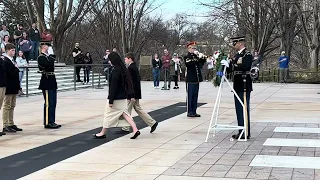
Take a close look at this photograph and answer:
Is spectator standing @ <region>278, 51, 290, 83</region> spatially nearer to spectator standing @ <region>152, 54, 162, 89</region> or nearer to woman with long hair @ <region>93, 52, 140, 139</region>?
spectator standing @ <region>152, 54, 162, 89</region>

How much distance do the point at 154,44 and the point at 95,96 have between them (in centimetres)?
3869

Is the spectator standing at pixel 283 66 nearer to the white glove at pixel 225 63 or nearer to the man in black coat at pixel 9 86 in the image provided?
the white glove at pixel 225 63

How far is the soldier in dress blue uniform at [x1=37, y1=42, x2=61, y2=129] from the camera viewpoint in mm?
11102

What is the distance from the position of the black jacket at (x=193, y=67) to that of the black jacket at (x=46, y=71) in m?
3.54

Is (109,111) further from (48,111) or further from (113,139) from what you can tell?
(48,111)

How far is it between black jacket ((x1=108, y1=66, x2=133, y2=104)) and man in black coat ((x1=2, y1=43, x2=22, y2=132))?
2.34 meters

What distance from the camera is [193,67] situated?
13125 mm

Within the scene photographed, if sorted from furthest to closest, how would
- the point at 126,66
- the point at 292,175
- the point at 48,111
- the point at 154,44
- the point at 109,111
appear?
the point at 154,44
the point at 48,111
the point at 126,66
the point at 109,111
the point at 292,175

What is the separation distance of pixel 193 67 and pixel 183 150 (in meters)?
4.79

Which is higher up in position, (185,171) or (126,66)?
(126,66)

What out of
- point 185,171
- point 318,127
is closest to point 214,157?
point 185,171

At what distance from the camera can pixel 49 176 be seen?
6.86 meters

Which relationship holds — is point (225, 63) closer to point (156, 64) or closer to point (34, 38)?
point (156, 64)

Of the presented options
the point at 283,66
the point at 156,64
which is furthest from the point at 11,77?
the point at 283,66
